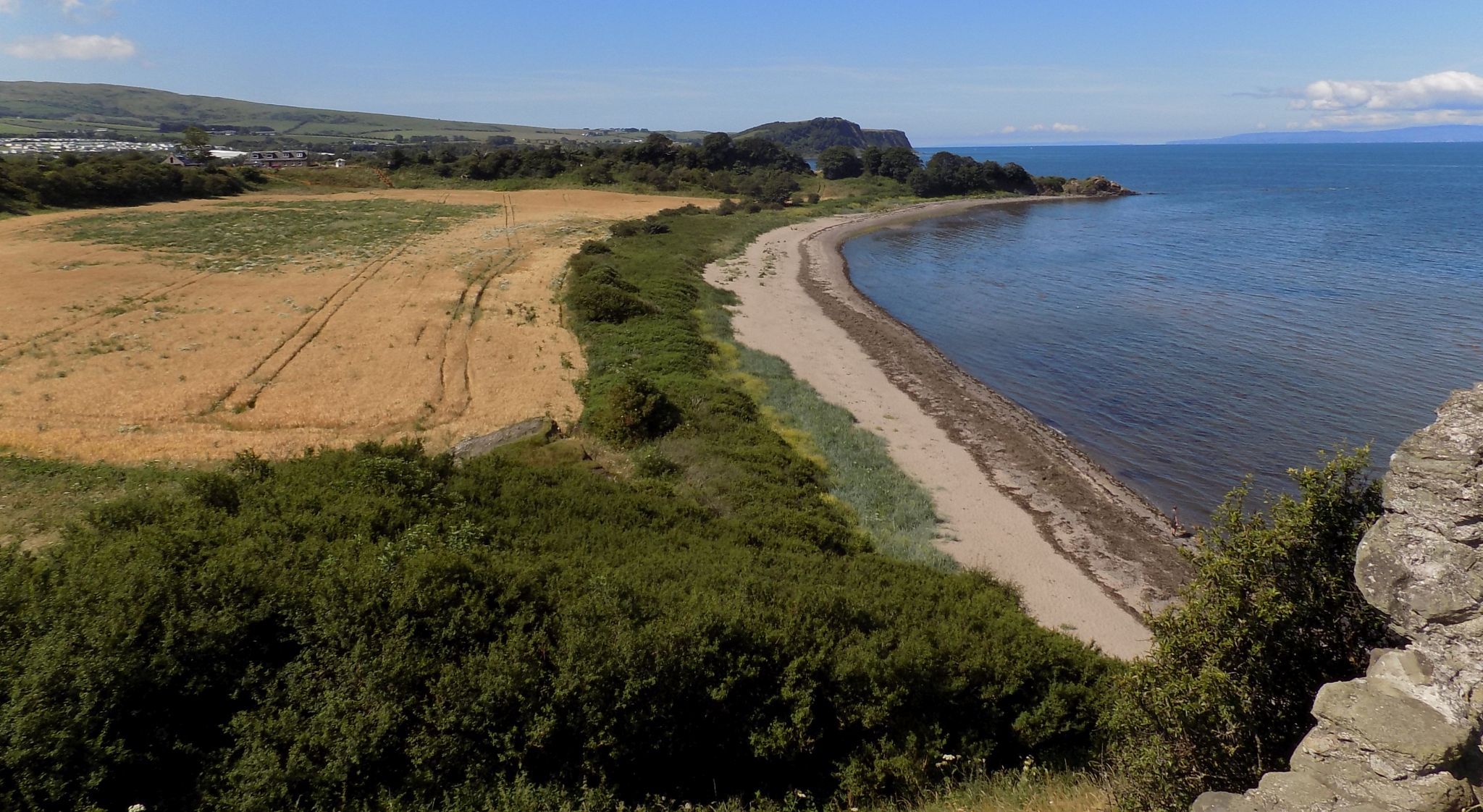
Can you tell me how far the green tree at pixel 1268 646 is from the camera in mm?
6570

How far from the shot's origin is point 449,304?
36219mm

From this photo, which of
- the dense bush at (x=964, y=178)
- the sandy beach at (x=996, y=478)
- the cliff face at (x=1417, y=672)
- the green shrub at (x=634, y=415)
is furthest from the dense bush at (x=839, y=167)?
the cliff face at (x=1417, y=672)

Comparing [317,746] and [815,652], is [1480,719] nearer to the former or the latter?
[815,652]

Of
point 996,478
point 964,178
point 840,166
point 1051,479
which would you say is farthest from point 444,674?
point 840,166

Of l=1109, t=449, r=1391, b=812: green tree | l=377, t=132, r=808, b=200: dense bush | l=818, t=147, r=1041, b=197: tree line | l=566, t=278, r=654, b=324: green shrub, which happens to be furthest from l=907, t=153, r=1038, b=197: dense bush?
l=1109, t=449, r=1391, b=812: green tree

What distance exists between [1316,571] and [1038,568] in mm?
10279

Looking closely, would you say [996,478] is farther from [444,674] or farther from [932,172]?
[932,172]

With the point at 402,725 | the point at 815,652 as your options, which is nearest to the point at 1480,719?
the point at 815,652

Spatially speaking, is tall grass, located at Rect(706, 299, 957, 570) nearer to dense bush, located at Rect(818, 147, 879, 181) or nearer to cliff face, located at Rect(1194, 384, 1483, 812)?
cliff face, located at Rect(1194, 384, 1483, 812)

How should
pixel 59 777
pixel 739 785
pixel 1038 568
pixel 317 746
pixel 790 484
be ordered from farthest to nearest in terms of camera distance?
pixel 790 484, pixel 1038 568, pixel 739 785, pixel 317 746, pixel 59 777

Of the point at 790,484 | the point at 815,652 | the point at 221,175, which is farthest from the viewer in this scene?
the point at 221,175

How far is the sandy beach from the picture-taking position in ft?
51.8

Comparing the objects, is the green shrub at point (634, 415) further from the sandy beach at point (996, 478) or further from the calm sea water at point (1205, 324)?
the calm sea water at point (1205, 324)

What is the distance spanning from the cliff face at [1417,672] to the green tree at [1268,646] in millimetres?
613
